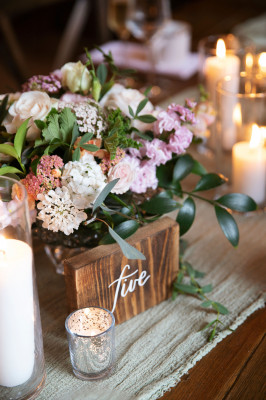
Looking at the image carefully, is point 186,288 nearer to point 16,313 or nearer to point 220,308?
point 220,308

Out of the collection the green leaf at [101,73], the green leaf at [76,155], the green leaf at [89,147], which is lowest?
the green leaf at [76,155]

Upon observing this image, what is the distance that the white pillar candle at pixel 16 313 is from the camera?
24.0 inches

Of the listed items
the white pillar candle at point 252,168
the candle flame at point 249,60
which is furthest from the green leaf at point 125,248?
the candle flame at point 249,60

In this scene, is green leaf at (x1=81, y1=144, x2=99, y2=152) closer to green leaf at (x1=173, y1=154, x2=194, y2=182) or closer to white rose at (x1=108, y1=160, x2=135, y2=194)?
white rose at (x1=108, y1=160, x2=135, y2=194)

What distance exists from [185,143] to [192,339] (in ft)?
1.06

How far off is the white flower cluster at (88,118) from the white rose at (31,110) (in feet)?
0.09

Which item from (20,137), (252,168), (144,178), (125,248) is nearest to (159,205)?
(144,178)

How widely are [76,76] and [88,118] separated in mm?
128

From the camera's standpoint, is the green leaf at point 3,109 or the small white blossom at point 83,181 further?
the green leaf at point 3,109

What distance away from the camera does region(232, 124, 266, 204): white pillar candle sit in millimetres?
1116

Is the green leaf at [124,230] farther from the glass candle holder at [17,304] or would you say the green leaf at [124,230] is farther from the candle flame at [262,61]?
the candle flame at [262,61]

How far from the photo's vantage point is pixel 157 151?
827 millimetres

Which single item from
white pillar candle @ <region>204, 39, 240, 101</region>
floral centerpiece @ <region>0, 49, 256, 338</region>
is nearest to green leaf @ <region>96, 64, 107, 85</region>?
floral centerpiece @ <region>0, 49, 256, 338</region>

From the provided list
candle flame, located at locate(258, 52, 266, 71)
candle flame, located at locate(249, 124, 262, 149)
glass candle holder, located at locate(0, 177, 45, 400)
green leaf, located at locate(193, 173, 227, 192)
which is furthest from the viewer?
candle flame, located at locate(258, 52, 266, 71)
